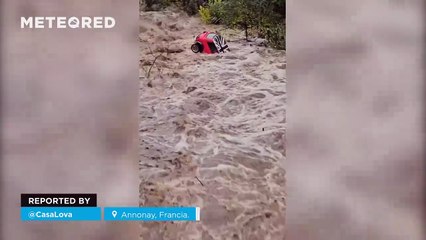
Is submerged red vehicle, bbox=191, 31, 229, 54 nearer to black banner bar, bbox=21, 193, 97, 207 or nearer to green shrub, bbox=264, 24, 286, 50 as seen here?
green shrub, bbox=264, 24, 286, 50

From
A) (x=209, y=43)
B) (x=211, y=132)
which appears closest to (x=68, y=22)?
(x=209, y=43)

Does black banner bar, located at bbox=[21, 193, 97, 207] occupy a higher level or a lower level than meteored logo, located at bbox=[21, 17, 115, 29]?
lower

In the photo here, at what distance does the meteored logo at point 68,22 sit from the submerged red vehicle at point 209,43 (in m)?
0.25

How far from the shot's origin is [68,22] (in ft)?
4.36

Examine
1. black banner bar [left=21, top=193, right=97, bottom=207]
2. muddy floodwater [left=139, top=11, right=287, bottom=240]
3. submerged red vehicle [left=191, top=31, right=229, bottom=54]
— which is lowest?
black banner bar [left=21, top=193, right=97, bottom=207]

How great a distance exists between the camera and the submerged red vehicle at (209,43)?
1339 mm

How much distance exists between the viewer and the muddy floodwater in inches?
52.0

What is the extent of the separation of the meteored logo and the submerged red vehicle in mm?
250

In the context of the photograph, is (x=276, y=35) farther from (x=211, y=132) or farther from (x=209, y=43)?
(x=211, y=132)

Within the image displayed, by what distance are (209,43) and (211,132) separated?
0.26 m

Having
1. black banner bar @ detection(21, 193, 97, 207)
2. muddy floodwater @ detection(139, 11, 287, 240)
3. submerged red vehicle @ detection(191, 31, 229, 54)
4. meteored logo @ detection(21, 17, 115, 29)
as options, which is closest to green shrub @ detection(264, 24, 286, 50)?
muddy floodwater @ detection(139, 11, 287, 240)

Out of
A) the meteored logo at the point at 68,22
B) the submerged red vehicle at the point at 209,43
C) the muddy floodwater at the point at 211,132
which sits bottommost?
the muddy floodwater at the point at 211,132

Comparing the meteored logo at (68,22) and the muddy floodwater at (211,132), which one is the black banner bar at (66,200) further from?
the meteored logo at (68,22)

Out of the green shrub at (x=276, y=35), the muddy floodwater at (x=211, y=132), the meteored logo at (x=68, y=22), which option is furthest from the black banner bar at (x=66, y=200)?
the green shrub at (x=276, y=35)
